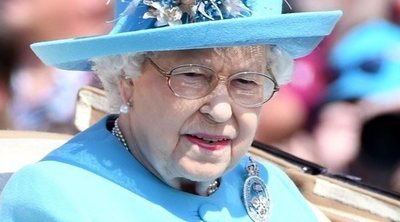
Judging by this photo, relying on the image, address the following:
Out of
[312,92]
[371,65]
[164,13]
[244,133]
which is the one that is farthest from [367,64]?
[164,13]

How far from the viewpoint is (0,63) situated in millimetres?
3271

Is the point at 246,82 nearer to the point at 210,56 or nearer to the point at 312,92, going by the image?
the point at 210,56

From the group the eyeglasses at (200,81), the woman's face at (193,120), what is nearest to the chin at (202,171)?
the woman's face at (193,120)

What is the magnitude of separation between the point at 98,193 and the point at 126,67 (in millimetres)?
221

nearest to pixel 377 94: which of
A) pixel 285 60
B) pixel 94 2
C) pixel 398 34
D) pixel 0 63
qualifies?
pixel 398 34

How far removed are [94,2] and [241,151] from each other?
194cm

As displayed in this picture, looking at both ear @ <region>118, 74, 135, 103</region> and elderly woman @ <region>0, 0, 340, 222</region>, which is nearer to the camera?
elderly woman @ <region>0, 0, 340, 222</region>

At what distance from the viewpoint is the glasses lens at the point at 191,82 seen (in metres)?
1.71

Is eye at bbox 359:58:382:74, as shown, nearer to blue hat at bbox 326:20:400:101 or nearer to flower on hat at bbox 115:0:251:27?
blue hat at bbox 326:20:400:101

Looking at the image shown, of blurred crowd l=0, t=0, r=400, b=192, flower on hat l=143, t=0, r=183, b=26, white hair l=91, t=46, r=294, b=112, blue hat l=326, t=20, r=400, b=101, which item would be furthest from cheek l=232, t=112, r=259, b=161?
blue hat l=326, t=20, r=400, b=101

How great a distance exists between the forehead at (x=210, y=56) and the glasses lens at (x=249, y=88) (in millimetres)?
24

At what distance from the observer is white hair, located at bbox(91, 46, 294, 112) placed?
1.75 m

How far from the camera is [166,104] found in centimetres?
172

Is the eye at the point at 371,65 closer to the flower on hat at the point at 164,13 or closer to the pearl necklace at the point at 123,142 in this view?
the pearl necklace at the point at 123,142
